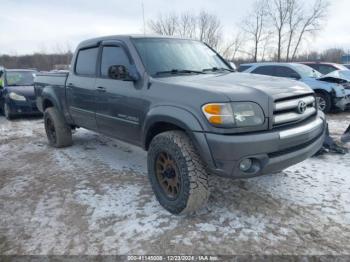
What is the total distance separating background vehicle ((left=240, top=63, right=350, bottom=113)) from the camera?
855 cm

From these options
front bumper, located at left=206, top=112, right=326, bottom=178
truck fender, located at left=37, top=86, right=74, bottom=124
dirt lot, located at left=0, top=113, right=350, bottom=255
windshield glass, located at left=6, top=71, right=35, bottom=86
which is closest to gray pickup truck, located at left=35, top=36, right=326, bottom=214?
front bumper, located at left=206, top=112, right=326, bottom=178

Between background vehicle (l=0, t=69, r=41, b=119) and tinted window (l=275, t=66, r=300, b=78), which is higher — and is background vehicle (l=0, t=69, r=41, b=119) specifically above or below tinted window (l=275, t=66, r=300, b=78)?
below

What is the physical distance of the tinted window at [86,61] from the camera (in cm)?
436

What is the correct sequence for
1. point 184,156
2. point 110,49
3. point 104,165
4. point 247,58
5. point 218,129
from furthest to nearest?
1. point 247,58
2. point 104,165
3. point 110,49
4. point 184,156
5. point 218,129

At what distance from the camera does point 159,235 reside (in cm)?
274

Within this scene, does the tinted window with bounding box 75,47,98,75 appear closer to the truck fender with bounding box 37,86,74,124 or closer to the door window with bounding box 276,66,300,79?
the truck fender with bounding box 37,86,74,124

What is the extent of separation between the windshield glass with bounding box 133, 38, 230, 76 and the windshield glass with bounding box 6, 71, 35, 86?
24.1ft

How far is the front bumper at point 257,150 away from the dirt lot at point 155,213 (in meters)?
0.59

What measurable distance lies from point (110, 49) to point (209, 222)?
2.56 m

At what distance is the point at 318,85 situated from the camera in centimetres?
870

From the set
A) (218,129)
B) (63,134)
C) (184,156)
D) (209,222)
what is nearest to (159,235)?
(209,222)

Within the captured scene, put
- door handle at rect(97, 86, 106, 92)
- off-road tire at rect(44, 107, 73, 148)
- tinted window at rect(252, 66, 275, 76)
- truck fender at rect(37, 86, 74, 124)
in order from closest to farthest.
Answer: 1. door handle at rect(97, 86, 106, 92)
2. truck fender at rect(37, 86, 74, 124)
3. off-road tire at rect(44, 107, 73, 148)
4. tinted window at rect(252, 66, 275, 76)

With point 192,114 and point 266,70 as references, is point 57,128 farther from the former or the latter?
point 266,70

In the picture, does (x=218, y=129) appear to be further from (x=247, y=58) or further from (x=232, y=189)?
(x=247, y=58)
